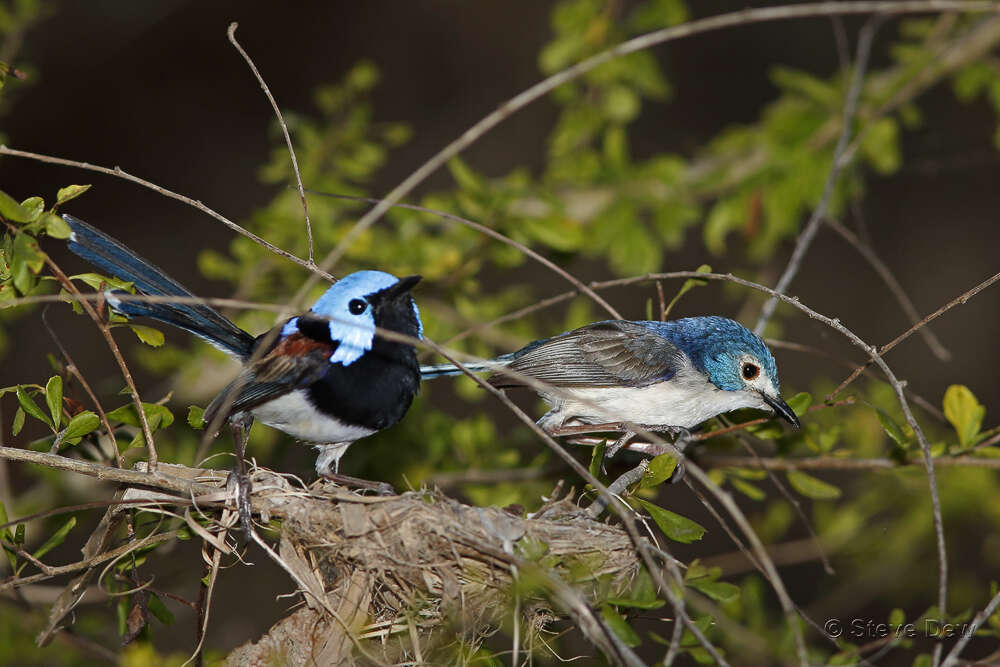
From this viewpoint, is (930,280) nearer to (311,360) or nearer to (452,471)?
(452,471)

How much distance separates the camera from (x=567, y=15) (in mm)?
4590

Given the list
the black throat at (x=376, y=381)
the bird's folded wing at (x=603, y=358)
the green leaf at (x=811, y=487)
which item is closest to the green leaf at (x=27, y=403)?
the black throat at (x=376, y=381)

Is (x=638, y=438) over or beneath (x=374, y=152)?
beneath

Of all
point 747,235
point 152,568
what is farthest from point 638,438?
point 152,568

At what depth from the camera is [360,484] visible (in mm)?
2986

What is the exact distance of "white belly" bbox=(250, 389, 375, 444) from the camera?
2.78 metres

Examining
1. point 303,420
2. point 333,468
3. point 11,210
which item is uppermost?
point 11,210

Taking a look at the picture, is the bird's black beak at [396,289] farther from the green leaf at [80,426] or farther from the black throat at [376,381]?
the green leaf at [80,426]

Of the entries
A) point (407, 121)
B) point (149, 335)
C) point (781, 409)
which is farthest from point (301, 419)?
point (407, 121)

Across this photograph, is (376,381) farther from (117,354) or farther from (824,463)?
(824,463)

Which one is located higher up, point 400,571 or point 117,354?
point 117,354

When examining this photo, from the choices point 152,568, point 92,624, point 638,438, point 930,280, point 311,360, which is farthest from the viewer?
point 930,280

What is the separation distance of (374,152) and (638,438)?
2.02 m

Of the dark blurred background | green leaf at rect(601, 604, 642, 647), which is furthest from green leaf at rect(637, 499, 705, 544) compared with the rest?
the dark blurred background
